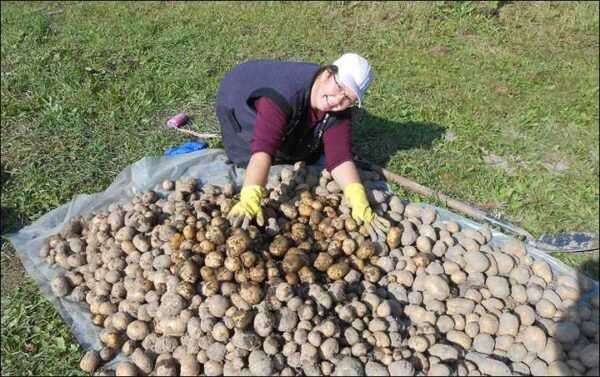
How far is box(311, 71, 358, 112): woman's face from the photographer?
3.93 m

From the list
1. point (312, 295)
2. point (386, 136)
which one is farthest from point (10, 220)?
point (386, 136)

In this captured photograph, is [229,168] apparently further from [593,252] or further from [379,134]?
[593,252]

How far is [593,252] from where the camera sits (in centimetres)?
418

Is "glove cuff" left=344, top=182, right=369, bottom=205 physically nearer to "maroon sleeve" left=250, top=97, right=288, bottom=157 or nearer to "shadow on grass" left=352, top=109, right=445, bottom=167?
"maroon sleeve" left=250, top=97, right=288, bottom=157

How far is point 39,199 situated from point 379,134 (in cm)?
346

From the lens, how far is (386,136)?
5.71 m

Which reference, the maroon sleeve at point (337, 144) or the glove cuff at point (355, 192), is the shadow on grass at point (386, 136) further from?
the glove cuff at point (355, 192)

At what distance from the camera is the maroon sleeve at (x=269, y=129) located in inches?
160

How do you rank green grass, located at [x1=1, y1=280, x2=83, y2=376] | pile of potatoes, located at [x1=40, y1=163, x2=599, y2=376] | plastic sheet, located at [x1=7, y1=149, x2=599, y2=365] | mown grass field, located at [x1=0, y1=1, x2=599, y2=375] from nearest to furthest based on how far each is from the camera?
1. pile of potatoes, located at [x1=40, y1=163, x2=599, y2=376]
2. green grass, located at [x1=1, y1=280, x2=83, y2=376]
3. plastic sheet, located at [x1=7, y1=149, x2=599, y2=365]
4. mown grass field, located at [x1=0, y1=1, x2=599, y2=375]

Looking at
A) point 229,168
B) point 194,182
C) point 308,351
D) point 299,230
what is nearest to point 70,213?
point 194,182

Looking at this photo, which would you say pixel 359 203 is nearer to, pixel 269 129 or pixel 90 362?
pixel 269 129

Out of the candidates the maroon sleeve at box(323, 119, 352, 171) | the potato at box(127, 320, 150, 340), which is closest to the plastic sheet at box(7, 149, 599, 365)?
the potato at box(127, 320, 150, 340)

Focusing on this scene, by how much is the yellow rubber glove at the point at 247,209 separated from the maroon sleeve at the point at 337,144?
86cm

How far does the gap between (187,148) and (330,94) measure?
1943mm
